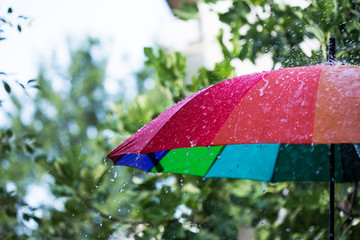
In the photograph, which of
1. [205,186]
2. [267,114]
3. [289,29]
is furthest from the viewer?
[205,186]

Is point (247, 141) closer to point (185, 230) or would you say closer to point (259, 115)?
point (259, 115)

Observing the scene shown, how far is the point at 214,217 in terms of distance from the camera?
2.84 m

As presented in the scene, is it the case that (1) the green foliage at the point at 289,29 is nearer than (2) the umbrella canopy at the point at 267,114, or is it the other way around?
(2) the umbrella canopy at the point at 267,114

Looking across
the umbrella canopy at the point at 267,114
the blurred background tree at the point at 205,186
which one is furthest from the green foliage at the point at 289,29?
the umbrella canopy at the point at 267,114

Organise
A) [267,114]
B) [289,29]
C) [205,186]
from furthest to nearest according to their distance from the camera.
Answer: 1. [205,186]
2. [289,29]
3. [267,114]

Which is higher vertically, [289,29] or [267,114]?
[267,114]

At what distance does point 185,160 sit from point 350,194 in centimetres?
114

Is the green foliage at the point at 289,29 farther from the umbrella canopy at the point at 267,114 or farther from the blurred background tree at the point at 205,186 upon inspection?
the umbrella canopy at the point at 267,114

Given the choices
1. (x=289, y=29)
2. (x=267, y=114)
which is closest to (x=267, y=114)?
(x=267, y=114)

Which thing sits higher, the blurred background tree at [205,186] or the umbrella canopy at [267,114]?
the umbrella canopy at [267,114]

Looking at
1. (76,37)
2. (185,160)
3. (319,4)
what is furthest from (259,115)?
(76,37)

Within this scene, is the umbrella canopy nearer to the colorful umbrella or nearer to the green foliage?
the colorful umbrella

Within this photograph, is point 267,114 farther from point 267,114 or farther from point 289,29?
point 289,29

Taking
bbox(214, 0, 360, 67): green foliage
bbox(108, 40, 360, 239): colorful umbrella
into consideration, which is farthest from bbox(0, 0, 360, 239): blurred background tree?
bbox(108, 40, 360, 239): colorful umbrella
